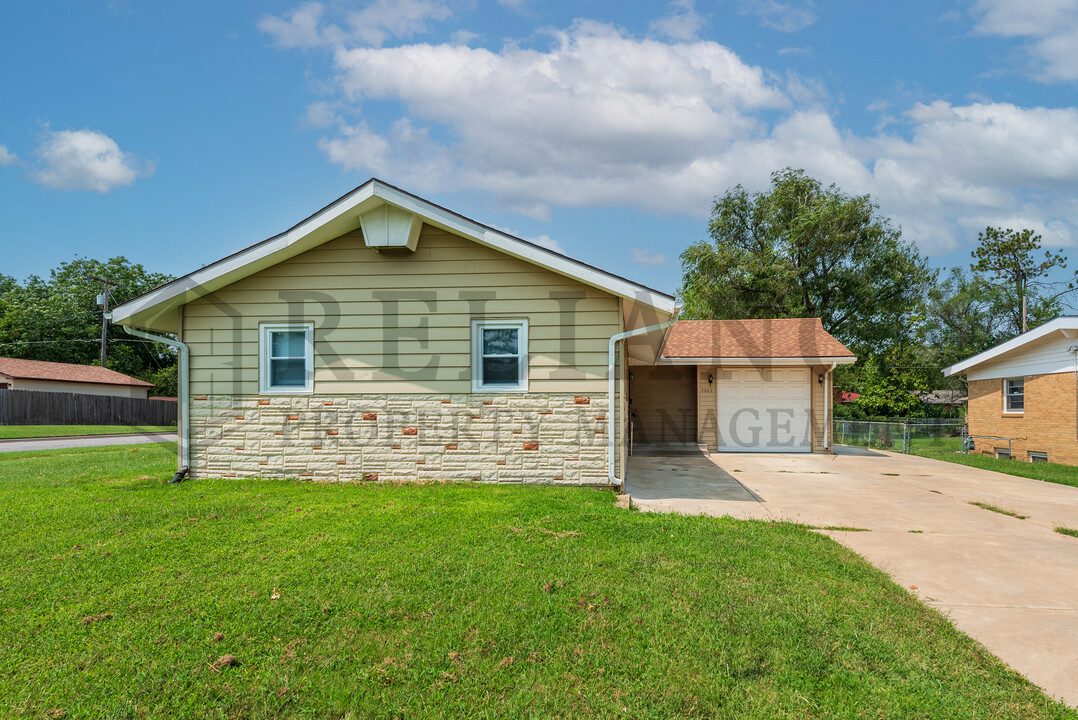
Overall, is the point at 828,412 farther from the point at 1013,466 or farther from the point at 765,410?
the point at 1013,466

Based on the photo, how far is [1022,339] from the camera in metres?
15.2

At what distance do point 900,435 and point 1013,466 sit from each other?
17.6 ft

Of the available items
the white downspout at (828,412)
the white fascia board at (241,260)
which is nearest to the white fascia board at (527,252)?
the white fascia board at (241,260)

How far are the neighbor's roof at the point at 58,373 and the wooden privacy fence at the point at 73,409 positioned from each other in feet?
11.9

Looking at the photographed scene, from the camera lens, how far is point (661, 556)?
16.4 feet

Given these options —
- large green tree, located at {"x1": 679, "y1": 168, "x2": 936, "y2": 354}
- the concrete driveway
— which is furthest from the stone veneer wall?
large green tree, located at {"x1": 679, "y1": 168, "x2": 936, "y2": 354}

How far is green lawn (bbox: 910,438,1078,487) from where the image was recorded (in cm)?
1176

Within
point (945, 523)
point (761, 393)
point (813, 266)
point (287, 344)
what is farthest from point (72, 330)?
point (945, 523)

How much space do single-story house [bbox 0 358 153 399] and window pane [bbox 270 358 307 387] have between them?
96.9 feet

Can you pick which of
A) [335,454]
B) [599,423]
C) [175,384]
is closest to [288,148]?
[335,454]

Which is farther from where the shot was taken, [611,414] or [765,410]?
[765,410]

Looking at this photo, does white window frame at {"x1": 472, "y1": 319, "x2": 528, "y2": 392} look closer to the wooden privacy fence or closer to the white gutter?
the white gutter

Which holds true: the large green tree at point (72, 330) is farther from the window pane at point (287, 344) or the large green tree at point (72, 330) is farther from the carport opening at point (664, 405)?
the window pane at point (287, 344)

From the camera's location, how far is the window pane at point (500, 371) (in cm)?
842
